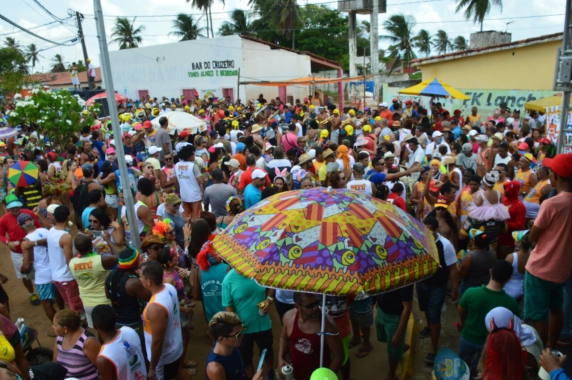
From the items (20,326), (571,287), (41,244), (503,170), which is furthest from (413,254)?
(41,244)

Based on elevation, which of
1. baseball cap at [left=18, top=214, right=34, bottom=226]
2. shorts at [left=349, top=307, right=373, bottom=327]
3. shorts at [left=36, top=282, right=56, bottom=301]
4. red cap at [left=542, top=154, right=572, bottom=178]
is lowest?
shorts at [left=349, top=307, right=373, bottom=327]

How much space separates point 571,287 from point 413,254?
2403 millimetres

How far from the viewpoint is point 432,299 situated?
4.53 m

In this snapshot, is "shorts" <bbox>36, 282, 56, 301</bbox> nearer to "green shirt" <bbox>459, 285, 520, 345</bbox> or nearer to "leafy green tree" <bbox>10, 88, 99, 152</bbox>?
"green shirt" <bbox>459, 285, 520, 345</bbox>

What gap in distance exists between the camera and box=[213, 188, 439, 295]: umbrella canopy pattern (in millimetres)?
2709

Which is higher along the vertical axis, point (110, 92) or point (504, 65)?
point (504, 65)

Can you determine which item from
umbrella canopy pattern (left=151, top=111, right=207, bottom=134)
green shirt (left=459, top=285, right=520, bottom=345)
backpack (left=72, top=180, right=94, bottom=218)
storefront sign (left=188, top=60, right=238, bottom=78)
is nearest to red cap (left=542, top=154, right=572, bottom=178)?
green shirt (left=459, top=285, right=520, bottom=345)

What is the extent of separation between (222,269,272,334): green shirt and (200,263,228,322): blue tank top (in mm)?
353

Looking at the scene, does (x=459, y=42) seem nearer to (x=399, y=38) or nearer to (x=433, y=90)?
(x=399, y=38)

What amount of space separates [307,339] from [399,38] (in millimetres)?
44566

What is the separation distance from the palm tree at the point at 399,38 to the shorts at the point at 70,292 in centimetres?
3924

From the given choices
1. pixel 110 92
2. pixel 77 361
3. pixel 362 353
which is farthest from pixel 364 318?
pixel 110 92

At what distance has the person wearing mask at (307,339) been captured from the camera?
3299 millimetres

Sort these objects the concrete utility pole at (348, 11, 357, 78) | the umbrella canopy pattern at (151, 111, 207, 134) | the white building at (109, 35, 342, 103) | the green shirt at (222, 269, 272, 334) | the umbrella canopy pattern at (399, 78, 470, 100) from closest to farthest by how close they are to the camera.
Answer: the green shirt at (222, 269, 272, 334)
the umbrella canopy pattern at (151, 111, 207, 134)
the umbrella canopy pattern at (399, 78, 470, 100)
the white building at (109, 35, 342, 103)
the concrete utility pole at (348, 11, 357, 78)
